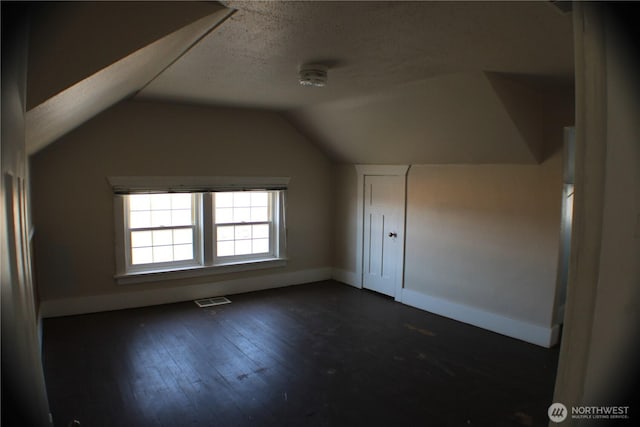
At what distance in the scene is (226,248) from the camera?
5.43m

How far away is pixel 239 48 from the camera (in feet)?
8.48

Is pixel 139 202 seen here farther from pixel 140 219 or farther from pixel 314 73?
pixel 314 73

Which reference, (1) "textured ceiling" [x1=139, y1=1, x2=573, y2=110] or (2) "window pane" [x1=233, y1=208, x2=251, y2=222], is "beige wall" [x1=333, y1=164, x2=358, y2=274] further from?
(1) "textured ceiling" [x1=139, y1=1, x2=573, y2=110]

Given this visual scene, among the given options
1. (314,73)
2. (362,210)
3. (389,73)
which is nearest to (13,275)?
(314,73)

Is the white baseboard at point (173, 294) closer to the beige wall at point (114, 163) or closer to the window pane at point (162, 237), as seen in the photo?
the beige wall at point (114, 163)

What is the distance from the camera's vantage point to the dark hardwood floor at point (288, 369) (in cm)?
273

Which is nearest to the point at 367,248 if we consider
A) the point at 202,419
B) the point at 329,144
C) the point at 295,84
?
the point at 329,144

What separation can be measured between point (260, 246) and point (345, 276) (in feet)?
4.34

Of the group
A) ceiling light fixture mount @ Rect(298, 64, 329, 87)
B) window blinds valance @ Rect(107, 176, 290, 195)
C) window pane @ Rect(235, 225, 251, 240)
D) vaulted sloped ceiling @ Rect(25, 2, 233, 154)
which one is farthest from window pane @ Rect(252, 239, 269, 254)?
vaulted sloped ceiling @ Rect(25, 2, 233, 154)

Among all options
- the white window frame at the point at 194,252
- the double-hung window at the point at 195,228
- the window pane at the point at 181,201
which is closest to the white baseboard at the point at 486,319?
the double-hung window at the point at 195,228

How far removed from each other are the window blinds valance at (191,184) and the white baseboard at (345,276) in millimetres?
1512

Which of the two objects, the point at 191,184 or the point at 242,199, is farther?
the point at 242,199

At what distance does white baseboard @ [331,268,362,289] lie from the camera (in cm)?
586

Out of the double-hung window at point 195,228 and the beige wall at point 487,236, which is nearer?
the beige wall at point 487,236
